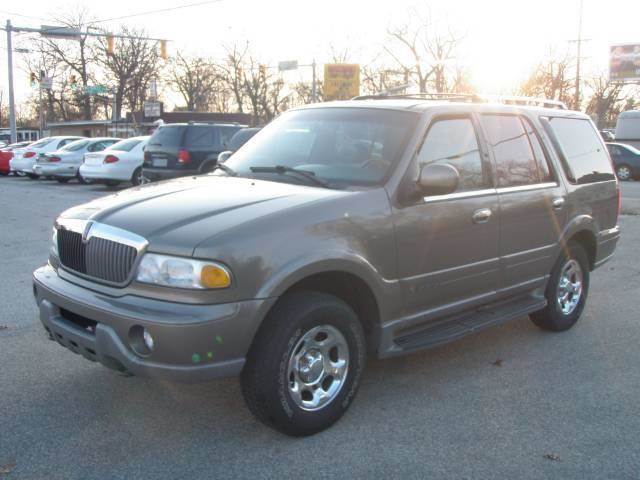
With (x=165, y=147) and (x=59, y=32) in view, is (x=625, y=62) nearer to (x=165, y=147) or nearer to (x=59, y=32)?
(x=59, y=32)

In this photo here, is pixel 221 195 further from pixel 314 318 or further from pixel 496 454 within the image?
pixel 496 454

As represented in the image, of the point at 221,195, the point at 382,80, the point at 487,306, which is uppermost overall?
the point at 382,80

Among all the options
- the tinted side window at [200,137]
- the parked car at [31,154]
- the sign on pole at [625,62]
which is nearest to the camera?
the tinted side window at [200,137]

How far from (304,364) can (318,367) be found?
106mm

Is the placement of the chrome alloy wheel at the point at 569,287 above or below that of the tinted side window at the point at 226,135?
below

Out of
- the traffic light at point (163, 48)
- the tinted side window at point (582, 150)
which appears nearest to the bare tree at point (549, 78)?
the traffic light at point (163, 48)

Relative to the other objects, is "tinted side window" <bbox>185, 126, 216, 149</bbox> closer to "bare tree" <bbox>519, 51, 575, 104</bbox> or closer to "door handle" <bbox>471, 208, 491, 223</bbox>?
"door handle" <bbox>471, 208, 491, 223</bbox>

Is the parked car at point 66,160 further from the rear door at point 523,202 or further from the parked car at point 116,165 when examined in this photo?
the rear door at point 523,202

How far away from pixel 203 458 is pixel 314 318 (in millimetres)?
926

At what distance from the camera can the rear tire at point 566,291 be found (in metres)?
5.64

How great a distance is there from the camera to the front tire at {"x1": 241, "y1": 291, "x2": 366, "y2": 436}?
3.52 metres

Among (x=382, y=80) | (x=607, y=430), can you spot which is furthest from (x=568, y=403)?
(x=382, y=80)

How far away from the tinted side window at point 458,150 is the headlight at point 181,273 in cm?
172

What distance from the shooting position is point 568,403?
4270 mm
